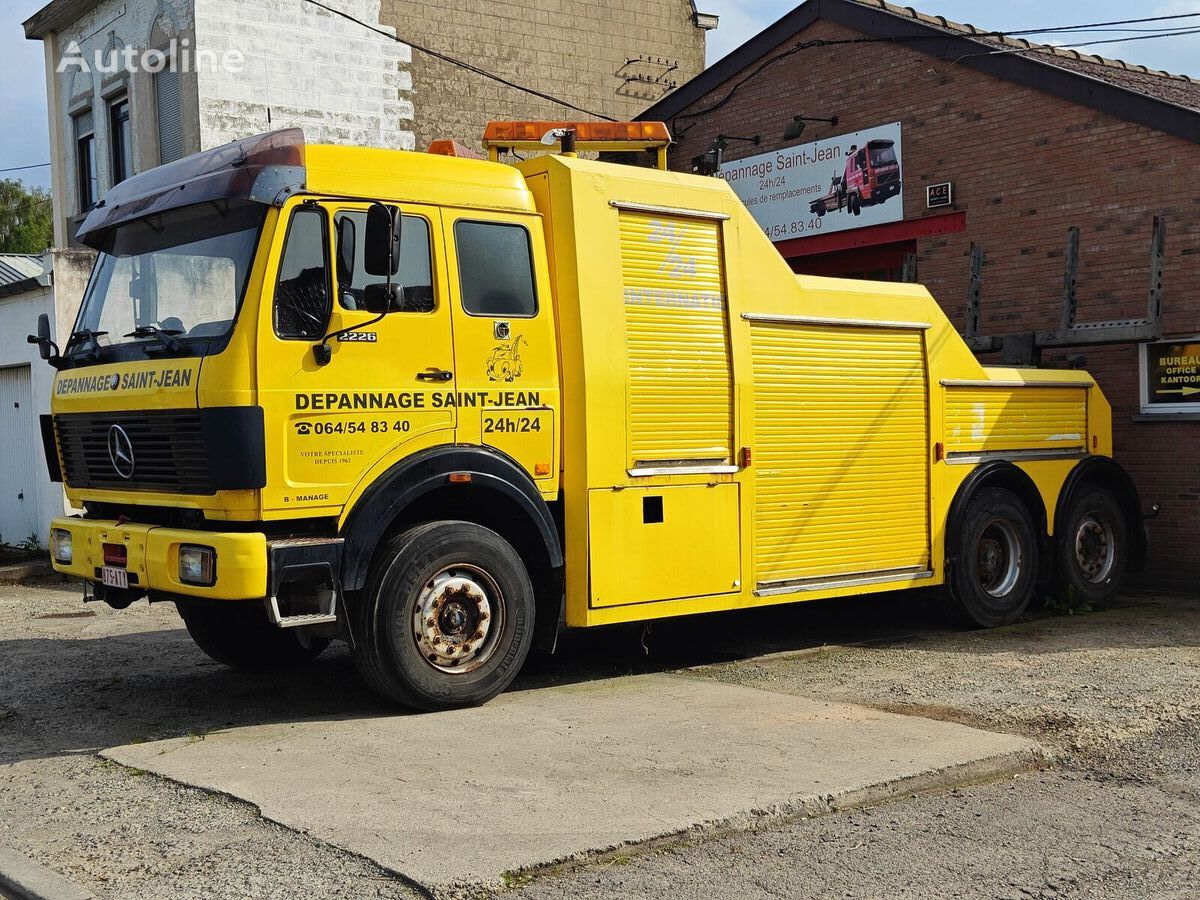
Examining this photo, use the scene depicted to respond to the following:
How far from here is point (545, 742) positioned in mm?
6711

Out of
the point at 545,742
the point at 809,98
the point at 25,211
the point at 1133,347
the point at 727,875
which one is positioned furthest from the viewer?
the point at 25,211

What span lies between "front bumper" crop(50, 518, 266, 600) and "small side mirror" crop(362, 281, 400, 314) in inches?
51.7

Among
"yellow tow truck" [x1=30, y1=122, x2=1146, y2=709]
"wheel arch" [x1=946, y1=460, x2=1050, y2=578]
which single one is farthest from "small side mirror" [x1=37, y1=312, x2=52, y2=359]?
"wheel arch" [x1=946, y1=460, x2=1050, y2=578]

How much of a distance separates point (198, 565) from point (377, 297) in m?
1.64

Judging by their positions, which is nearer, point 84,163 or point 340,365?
point 340,365

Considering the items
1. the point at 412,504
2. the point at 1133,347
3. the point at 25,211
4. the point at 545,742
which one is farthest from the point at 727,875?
the point at 25,211

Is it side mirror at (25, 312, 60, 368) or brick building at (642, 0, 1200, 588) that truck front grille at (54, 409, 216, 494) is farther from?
brick building at (642, 0, 1200, 588)

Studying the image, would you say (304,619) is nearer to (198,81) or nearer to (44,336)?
(44,336)

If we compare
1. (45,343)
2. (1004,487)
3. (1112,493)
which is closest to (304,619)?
(45,343)

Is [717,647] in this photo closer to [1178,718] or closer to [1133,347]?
[1178,718]

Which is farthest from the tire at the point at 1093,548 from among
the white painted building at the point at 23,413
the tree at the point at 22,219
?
the tree at the point at 22,219

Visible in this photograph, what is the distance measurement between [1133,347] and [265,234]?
888cm

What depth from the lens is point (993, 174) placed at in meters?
14.2

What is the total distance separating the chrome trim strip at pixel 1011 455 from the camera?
10.3 metres
